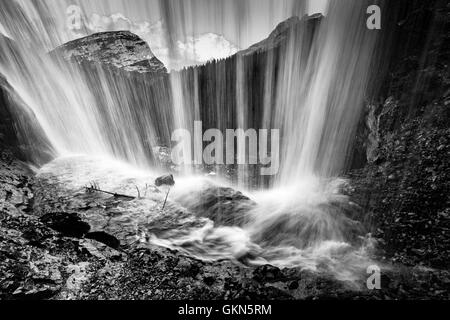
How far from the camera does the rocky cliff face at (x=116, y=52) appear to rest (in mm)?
30625

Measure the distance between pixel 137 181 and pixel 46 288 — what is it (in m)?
8.22

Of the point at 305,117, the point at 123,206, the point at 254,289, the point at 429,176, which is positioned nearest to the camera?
the point at 254,289

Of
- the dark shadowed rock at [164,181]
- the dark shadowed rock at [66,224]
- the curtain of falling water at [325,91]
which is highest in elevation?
the curtain of falling water at [325,91]

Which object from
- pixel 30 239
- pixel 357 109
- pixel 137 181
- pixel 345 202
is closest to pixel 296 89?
pixel 357 109

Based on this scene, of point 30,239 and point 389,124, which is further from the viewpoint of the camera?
point 389,124

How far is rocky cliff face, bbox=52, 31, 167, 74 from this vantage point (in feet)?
100

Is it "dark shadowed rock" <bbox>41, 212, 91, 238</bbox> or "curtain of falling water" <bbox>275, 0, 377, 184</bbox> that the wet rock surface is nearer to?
"dark shadowed rock" <bbox>41, 212, 91, 238</bbox>

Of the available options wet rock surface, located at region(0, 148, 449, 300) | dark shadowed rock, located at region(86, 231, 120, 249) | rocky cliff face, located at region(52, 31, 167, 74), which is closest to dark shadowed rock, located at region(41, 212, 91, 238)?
wet rock surface, located at region(0, 148, 449, 300)

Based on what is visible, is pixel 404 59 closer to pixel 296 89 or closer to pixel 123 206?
pixel 296 89

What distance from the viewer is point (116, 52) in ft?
105

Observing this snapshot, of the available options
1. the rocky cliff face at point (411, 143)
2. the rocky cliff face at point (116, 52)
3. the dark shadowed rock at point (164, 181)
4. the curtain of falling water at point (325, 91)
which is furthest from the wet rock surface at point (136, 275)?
the rocky cliff face at point (116, 52)

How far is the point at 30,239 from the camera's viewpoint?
21.6ft

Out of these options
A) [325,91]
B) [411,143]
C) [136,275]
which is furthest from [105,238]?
[325,91]

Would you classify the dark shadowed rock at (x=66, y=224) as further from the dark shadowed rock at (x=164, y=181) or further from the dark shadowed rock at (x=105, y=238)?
the dark shadowed rock at (x=164, y=181)
